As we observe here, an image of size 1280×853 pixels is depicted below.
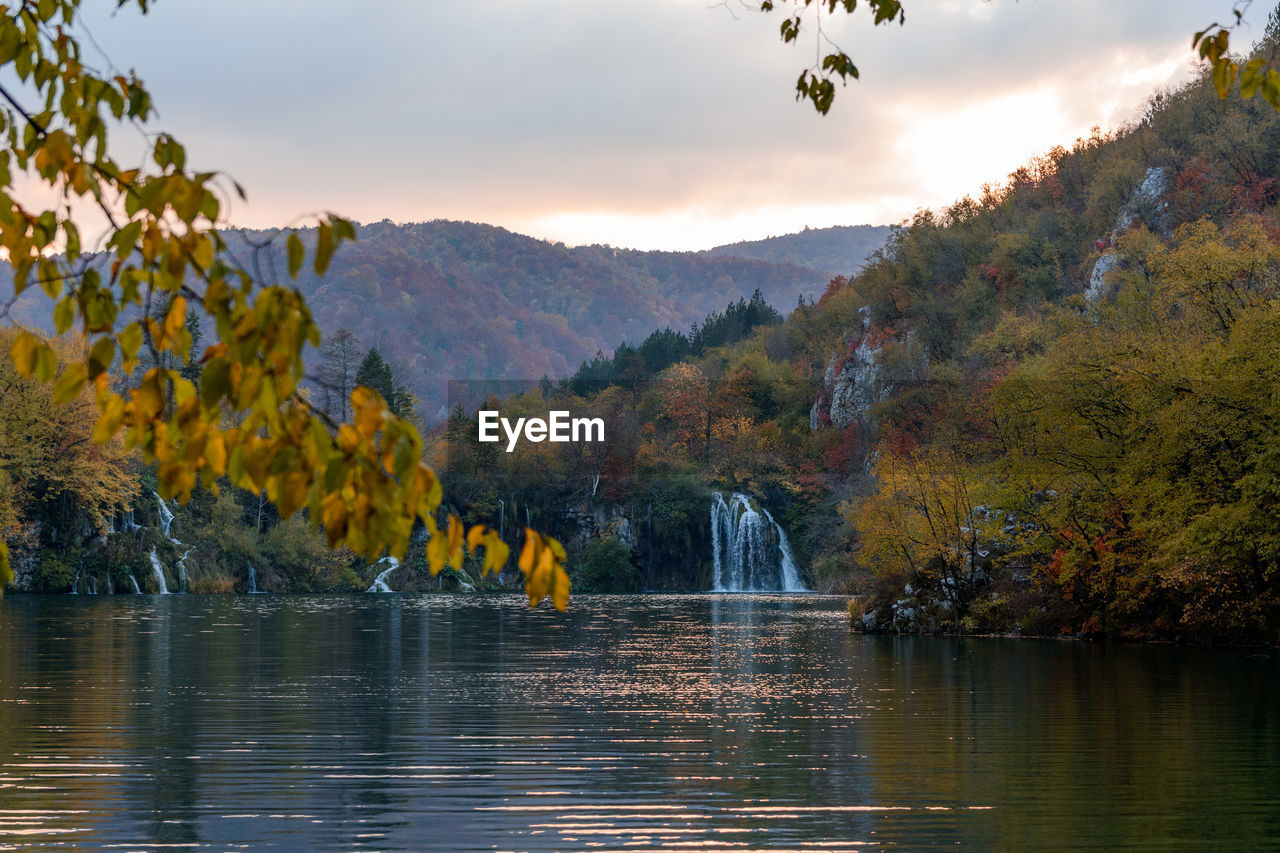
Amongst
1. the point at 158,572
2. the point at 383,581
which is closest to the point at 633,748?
the point at 158,572

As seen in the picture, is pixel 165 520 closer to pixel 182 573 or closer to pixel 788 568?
pixel 182 573

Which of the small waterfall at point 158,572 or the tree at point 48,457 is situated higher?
the tree at point 48,457

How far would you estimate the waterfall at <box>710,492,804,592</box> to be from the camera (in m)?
95.4

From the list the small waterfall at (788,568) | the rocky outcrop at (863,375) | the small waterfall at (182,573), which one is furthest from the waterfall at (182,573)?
the rocky outcrop at (863,375)

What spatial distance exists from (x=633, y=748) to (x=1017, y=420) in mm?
28625

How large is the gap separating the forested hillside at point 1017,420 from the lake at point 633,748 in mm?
5713

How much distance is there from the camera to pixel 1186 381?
3662 cm

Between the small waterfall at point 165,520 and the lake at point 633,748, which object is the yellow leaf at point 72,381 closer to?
the lake at point 633,748

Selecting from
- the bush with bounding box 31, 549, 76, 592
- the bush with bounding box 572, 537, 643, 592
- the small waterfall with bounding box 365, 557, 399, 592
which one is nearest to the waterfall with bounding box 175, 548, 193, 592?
the bush with bounding box 31, 549, 76, 592

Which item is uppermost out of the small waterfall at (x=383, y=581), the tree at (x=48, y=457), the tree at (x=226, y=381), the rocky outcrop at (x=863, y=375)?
the rocky outcrop at (x=863, y=375)

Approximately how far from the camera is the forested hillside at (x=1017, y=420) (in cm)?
3688

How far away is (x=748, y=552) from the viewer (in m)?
96.9

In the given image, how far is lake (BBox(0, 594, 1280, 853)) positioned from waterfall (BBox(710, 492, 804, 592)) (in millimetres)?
57940

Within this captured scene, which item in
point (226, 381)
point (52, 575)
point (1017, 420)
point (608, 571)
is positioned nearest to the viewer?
point (226, 381)
